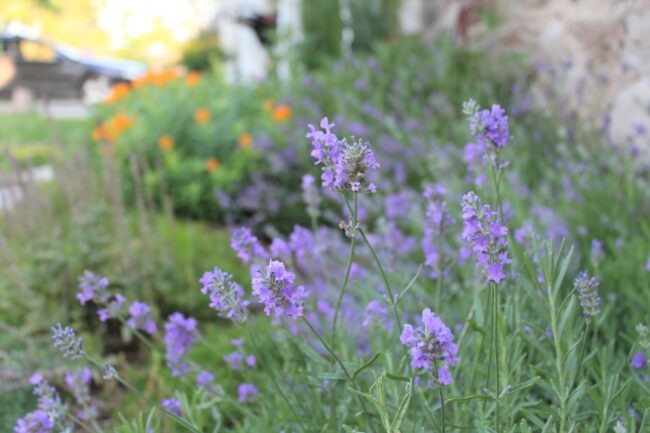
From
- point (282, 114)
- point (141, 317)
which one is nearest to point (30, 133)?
point (282, 114)

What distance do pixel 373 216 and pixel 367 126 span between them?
3.17 feet

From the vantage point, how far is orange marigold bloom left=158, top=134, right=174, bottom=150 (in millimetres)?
4551

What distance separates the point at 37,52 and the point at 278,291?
20.3m

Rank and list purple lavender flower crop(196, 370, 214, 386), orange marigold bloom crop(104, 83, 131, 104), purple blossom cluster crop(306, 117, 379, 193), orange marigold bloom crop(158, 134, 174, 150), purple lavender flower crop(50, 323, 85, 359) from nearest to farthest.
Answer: purple blossom cluster crop(306, 117, 379, 193) < purple lavender flower crop(50, 323, 85, 359) < purple lavender flower crop(196, 370, 214, 386) < orange marigold bloom crop(158, 134, 174, 150) < orange marigold bloom crop(104, 83, 131, 104)

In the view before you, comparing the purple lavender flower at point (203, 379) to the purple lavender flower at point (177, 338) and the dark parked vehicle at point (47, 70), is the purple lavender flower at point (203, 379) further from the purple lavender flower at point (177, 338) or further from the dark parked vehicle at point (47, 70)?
the dark parked vehicle at point (47, 70)

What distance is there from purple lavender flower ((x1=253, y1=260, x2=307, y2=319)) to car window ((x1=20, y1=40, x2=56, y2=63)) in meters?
19.8

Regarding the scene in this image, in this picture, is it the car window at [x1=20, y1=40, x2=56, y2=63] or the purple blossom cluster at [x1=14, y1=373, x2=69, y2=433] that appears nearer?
the purple blossom cluster at [x1=14, y1=373, x2=69, y2=433]

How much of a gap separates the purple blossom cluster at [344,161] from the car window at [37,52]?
1981 centimetres

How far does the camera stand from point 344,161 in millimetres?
1074

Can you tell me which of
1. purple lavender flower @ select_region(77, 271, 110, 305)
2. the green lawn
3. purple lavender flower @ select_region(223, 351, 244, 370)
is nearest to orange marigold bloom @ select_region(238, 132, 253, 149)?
the green lawn

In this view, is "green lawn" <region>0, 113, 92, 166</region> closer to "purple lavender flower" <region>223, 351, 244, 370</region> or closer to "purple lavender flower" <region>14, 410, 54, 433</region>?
"purple lavender flower" <region>223, 351, 244, 370</region>

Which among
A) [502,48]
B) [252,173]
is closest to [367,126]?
[252,173]

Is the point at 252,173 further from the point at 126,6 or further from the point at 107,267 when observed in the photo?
the point at 126,6

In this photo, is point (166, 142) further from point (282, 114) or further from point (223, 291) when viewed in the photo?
point (223, 291)
